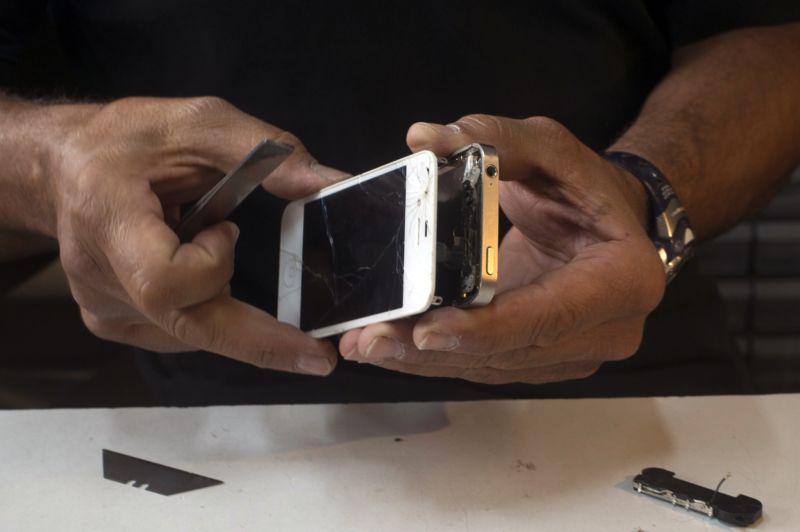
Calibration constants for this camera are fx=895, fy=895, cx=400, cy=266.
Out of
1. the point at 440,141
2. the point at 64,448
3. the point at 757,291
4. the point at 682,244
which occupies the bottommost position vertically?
the point at 757,291

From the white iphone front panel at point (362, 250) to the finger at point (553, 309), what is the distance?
3 centimetres

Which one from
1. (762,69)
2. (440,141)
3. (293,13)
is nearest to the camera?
(440,141)

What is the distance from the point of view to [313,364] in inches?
26.0

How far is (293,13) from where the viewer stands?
0.81 metres

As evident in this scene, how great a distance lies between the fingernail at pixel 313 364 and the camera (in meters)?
0.66

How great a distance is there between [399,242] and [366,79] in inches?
11.8

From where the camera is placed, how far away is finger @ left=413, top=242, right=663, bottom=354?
1.87ft

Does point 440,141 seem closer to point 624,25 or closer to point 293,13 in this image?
point 293,13

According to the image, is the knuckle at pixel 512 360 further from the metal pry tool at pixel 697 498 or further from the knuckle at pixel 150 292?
the knuckle at pixel 150 292

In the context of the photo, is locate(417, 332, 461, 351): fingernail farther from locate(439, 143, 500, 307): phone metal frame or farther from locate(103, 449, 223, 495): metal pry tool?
locate(103, 449, 223, 495): metal pry tool

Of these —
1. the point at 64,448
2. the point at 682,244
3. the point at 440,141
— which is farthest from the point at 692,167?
the point at 64,448

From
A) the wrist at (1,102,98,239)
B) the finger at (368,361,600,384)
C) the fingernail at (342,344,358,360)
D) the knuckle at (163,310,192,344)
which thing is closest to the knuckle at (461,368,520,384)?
the finger at (368,361,600,384)

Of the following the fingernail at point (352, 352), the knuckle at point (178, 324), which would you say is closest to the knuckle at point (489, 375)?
the fingernail at point (352, 352)

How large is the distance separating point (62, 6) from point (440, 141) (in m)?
0.50
